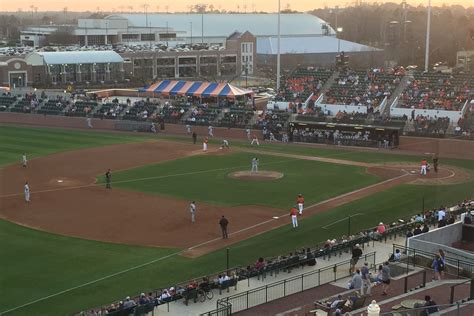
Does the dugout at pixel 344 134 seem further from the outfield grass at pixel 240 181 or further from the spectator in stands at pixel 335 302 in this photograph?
the spectator in stands at pixel 335 302

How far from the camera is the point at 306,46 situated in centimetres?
14362

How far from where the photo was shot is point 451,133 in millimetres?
54969

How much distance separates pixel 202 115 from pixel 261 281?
44712 millimetres

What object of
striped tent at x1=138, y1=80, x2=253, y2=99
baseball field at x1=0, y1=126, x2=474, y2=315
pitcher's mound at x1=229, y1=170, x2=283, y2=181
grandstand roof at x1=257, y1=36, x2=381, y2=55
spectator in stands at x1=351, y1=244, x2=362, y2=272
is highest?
grandstand roof at x1=257, y1=36, x2=381, y2=55

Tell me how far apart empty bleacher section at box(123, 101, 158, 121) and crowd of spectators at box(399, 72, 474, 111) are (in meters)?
25.6

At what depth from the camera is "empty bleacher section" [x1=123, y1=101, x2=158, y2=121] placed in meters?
68.8

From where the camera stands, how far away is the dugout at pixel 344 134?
182ft

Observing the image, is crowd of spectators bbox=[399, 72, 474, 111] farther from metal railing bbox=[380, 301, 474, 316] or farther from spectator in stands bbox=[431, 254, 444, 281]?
metal railing bbox=[380, 301, 474, 316]

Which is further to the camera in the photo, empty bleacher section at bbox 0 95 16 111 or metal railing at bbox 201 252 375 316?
empty bleacher section at bbox 0 95 16 111

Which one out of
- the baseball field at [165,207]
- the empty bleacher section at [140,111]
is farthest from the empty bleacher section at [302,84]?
the empty bleacher section at [140,111]

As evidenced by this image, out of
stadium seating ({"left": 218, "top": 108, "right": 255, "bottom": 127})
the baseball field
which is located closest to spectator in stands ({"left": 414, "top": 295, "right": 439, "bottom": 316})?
the baseball field

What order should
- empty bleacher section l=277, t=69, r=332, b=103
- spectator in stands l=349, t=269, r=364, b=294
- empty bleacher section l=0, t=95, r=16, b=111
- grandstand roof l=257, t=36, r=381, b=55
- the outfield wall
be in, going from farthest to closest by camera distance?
1. grandstand roof l=257, t=36, r=381, b=55
2. empty bleacher section l=0, t=95, r=16, b=111
3. empty bleacher section l=277, t=69, r=332, b=103
4. the outfield wall
5. spectator in stands l=349, t=269, r=364, b=294

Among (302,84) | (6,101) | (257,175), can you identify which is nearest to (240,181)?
(257,175)

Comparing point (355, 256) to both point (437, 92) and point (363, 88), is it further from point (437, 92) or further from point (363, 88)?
point (363, 88)
